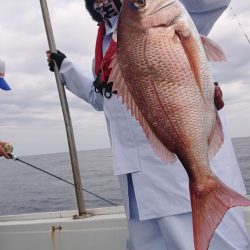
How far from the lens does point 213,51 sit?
1.58 metres

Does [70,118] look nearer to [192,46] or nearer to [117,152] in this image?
[117,152]

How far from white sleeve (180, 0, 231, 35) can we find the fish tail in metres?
0.95

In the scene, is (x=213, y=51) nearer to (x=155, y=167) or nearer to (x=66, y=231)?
(x=155, y=167)

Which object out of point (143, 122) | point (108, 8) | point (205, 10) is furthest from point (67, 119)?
point (143, 122)

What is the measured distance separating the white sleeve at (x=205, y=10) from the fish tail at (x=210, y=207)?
95cm

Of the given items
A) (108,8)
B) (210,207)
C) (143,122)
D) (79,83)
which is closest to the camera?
(210,207)

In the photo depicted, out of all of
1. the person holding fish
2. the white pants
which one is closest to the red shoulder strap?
the person holding fish

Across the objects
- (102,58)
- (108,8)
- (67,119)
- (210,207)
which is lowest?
(210,207)

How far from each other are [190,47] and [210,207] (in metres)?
0.58

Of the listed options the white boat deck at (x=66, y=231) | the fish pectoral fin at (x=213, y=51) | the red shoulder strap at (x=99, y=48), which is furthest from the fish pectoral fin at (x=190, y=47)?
the white boat deck at (x=66, y=231)

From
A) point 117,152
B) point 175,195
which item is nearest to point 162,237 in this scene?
point 175,195

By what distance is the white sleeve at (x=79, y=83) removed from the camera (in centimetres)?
297

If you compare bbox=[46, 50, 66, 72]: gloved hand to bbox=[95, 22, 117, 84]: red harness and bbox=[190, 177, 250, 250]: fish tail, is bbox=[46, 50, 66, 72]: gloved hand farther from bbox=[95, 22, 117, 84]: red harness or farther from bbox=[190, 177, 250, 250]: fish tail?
bbox=[190, 177, 250, 250]: fish tail

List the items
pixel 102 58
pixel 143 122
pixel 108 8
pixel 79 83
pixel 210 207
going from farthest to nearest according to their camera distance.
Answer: pixel 79 83 → pixel 102 58 → pixel 108 8 → pixel 143 122 → pixel 210 207
